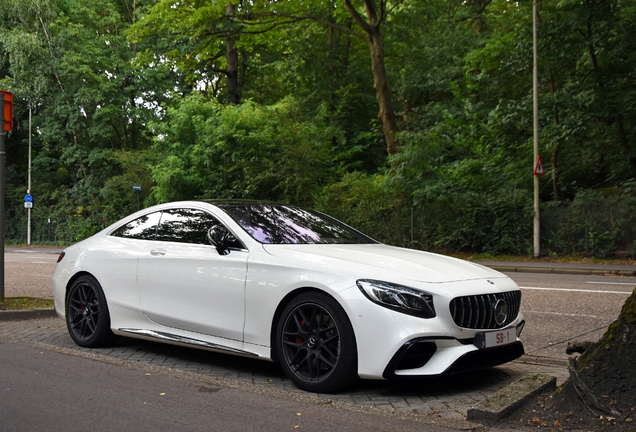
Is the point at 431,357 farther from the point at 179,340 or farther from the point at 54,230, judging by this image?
the point at 54,230

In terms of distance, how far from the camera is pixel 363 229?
22.9m

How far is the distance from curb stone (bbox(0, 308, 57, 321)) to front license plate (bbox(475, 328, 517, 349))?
597cm

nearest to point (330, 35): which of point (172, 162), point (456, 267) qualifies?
point (172, 162)

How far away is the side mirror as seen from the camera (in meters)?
4.82

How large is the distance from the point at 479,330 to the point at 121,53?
37149 mm

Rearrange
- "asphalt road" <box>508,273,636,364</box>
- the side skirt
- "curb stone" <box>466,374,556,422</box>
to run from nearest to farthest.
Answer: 1. "curb stone" <box>466,374,556,422</box>
2. the side skirt
3. "asphalt road" <box>508,273,636,364</box>

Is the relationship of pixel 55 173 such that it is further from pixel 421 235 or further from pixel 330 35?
pixel 421 235

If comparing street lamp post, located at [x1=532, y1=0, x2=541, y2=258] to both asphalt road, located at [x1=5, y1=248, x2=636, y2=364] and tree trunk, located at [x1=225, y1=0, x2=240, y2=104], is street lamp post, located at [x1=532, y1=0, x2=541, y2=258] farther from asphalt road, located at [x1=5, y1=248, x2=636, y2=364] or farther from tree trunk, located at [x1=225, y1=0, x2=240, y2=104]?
tree trunk, located at [x1=225, y1=0, x2=240, y2=104]

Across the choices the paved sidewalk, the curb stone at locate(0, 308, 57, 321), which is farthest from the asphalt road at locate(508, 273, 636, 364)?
the curb stone at locate(0, 308, 57, 321)

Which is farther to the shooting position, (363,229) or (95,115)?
(95,115)

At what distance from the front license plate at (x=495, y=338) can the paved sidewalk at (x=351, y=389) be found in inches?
15.0

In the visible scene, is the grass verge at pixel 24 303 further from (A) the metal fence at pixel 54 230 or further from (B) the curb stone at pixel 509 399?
(A) the metal fence at pixel 54 230

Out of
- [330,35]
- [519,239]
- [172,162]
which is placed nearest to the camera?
[519,239]

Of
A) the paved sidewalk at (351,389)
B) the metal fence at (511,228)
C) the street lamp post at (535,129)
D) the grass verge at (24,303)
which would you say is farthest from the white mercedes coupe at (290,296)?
the metal fence at (511,228)
